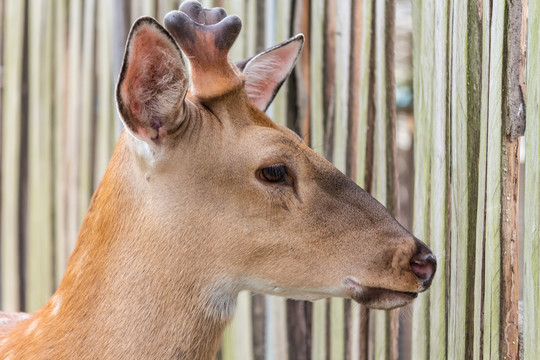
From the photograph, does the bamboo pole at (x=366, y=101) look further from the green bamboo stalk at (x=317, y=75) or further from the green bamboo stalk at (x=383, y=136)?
the green bamboo stalk at (x=317, y=75)

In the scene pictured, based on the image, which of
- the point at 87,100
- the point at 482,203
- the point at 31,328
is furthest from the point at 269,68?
the point at 87,100

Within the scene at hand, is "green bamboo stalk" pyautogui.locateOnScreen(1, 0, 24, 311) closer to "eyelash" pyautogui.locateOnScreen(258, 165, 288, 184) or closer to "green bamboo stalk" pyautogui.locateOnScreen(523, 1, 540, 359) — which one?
"eyelash" pyautogui.locateOnScreen(258, 165, 288, 184)

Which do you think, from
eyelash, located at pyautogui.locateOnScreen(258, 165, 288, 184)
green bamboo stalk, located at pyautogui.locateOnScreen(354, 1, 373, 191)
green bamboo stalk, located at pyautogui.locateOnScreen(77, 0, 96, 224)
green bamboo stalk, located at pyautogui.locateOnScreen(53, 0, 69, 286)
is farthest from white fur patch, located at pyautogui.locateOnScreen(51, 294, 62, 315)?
green bamboo stalk, located at pyautogui.locateOnScreen(53, 0, 69, 286)

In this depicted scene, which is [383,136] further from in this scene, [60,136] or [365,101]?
[60,136]

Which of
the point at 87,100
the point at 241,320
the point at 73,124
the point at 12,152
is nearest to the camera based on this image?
the point at 241,320

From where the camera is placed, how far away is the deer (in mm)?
2723

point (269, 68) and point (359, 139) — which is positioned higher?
point (269, 68)

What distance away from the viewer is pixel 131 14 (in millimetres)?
4836

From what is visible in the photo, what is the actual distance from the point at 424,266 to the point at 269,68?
117 centimetres

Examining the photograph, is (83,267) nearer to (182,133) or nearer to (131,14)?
(182,133)

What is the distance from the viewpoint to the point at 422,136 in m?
3.18

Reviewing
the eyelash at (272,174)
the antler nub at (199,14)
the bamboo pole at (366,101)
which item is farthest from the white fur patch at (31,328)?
the bamboo pole at (366,101)

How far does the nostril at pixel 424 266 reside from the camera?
271cm

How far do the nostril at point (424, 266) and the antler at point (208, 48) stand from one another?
0.91 meters
